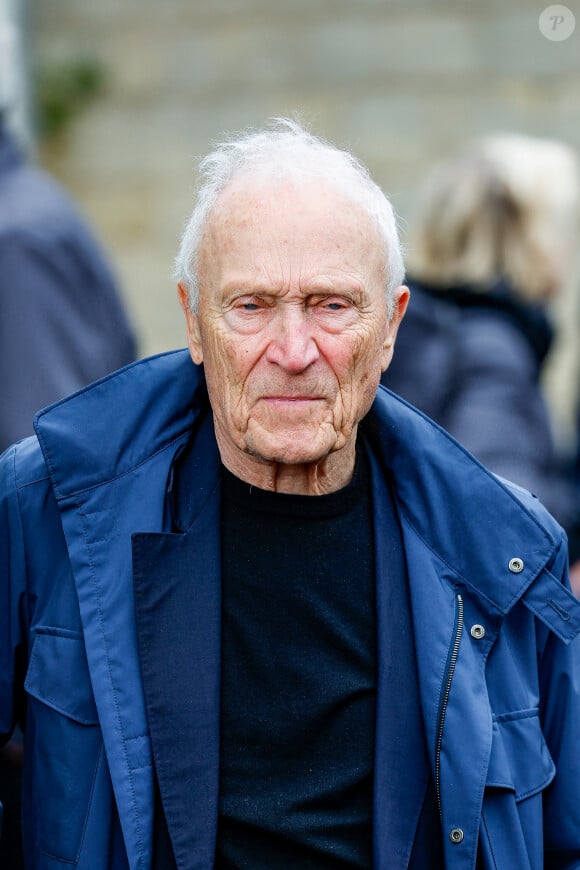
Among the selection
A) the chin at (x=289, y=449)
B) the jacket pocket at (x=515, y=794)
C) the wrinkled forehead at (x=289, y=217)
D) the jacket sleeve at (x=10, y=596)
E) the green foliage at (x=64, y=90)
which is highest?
the green foliage at (x=64, y=90)

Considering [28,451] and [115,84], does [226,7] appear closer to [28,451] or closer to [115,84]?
[115,84]

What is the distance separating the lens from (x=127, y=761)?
216cm

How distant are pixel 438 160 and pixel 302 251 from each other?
17.7 ft

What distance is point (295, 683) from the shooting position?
7.58ft

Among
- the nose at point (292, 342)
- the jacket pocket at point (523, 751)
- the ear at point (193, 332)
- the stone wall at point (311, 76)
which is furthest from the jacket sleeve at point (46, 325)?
the stone wall at point (311, 76)

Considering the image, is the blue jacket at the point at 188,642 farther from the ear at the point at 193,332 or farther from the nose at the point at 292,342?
the nose at the point at 292,342

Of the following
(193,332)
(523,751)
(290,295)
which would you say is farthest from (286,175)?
(523,751)

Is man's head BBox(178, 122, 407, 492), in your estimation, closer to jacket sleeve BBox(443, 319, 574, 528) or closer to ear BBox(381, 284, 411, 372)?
ear BBox(381, 284, 411, 372)

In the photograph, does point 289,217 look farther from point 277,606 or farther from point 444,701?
point 444,701

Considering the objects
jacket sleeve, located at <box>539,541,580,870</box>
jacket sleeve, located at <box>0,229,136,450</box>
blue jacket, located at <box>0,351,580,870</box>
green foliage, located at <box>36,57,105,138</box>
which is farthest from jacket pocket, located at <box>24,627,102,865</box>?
green foliage, located at <box>36,57,105,138</box>

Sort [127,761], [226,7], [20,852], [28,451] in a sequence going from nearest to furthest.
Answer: [127,761], [28,451], [20,852], [226,7]

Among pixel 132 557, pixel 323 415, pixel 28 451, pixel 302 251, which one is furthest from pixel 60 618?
pixel 302 251

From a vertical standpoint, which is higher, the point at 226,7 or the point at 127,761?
the point at 226,7

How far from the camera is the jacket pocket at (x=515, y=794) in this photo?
230cm
